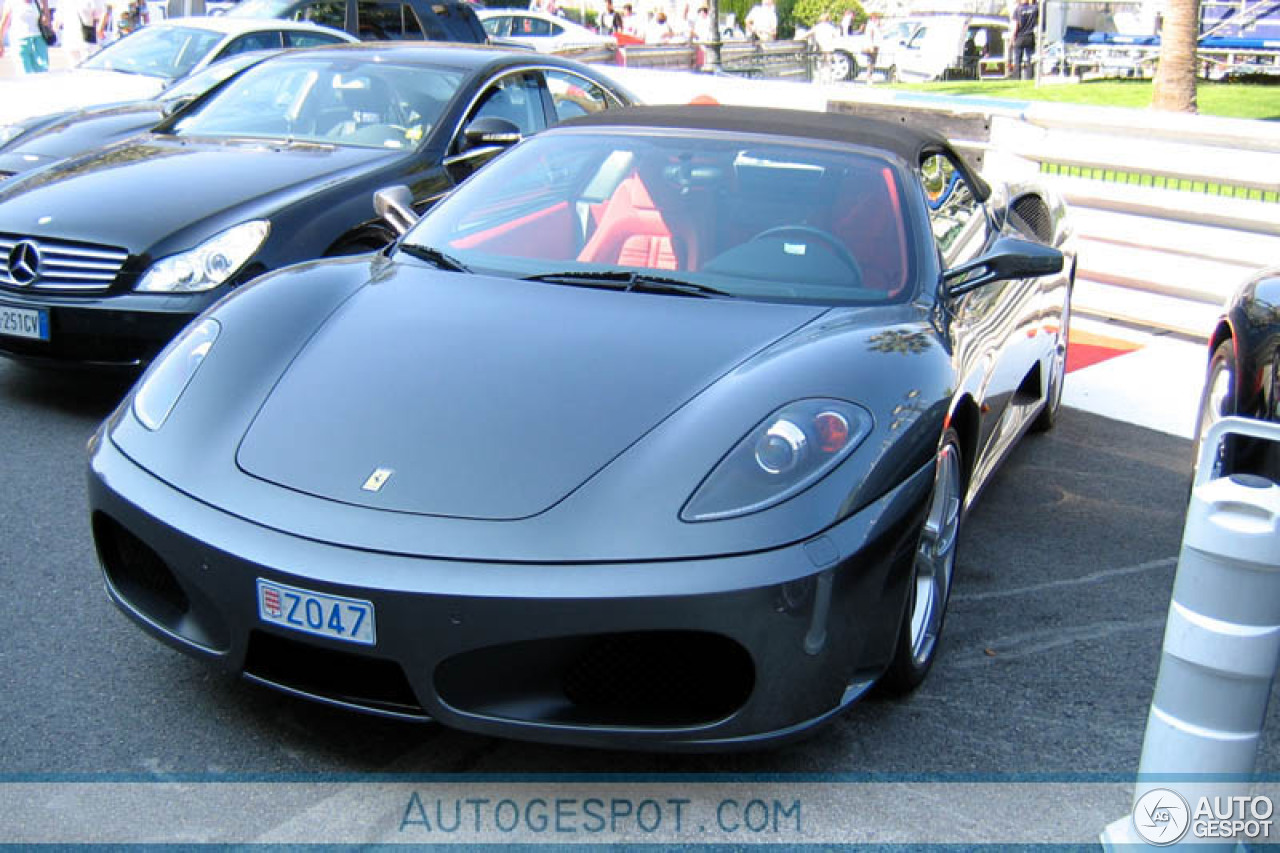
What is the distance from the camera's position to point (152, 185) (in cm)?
552

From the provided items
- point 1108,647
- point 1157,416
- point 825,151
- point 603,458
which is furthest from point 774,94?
point 603,458

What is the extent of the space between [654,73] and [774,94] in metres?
1.49

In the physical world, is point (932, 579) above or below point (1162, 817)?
above

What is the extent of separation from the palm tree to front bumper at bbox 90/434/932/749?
15.4 meters

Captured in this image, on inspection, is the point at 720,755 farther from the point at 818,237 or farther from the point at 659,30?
the point at 659,30

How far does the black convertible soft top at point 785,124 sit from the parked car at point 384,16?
9204mm

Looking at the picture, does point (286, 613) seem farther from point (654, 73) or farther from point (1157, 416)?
point (654, 73)

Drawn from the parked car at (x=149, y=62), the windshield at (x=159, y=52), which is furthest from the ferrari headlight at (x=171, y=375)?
the windshield at (x=159, y=52)

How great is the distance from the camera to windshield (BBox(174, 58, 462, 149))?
21.1 ft

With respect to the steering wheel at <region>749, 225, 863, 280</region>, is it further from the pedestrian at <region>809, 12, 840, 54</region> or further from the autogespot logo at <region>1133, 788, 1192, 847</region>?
the pedestrian at <region>809, 12, 840, 54</region>

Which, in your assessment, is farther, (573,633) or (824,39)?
(824,39)

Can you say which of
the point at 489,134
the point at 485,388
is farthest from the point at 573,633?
the point at 489,134

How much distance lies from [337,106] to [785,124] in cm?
306

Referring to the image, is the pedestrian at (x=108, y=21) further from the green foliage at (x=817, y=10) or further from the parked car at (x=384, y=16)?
the green foliage at (x=817, y=10)
